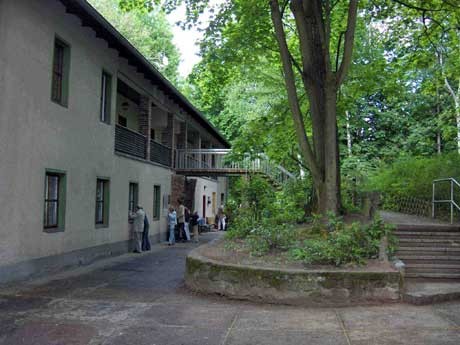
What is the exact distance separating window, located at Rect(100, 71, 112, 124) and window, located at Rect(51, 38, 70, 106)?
118 inches

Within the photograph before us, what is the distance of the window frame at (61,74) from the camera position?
12.4 metres

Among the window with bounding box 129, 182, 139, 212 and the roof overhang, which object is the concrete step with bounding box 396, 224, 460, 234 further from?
the window with bounding box 129, 182, 139, 212

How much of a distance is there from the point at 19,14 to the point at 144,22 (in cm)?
4118

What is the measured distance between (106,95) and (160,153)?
6514 millimetres

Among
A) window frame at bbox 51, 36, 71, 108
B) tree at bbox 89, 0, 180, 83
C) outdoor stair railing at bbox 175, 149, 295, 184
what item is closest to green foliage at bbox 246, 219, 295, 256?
window frame at bbox 51, 36, 71, 108

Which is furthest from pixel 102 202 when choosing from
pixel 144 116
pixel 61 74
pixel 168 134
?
pixel 168 134

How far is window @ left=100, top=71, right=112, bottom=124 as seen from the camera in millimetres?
15875

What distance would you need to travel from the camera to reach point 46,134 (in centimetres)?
1164

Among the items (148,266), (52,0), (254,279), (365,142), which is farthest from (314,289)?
(365,142)

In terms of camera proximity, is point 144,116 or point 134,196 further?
point 144,116

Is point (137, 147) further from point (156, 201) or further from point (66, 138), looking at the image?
point (66, 138)

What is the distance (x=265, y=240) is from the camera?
976 centimetres

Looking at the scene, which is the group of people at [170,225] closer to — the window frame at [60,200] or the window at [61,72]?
the window frame at [60,200]

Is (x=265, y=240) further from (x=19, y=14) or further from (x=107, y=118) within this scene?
(x=107, y=118)
